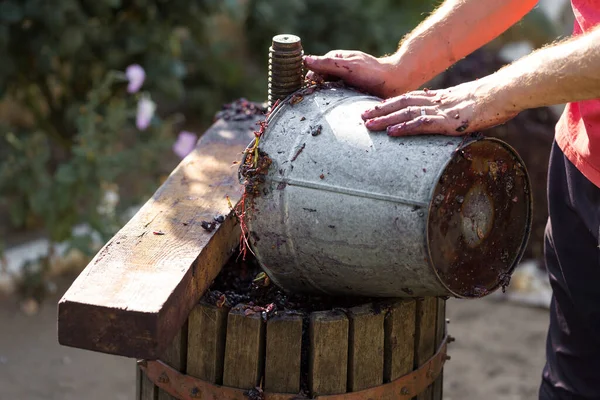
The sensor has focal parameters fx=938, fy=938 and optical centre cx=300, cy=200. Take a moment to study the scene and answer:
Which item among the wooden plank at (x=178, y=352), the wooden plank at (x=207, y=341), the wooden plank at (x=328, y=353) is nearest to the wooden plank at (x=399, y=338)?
the wooden plank at (x=328, y=353)

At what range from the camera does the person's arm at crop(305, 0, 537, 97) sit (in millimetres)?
2777

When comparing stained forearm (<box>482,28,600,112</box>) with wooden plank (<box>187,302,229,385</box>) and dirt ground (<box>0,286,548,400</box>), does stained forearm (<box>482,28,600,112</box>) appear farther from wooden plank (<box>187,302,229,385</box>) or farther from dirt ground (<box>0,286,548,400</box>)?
dirt ground (<box>0,286,548,400</box>)

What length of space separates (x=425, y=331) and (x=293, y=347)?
0.42 metres

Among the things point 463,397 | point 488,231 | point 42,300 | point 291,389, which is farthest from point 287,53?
point 42,300

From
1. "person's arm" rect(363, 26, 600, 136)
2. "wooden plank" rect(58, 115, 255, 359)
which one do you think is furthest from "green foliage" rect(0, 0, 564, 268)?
"person's arm" rect(363, 26, 600, 136)

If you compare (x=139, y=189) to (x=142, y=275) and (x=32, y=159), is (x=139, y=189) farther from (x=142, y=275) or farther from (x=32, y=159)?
(x=142, y=275)

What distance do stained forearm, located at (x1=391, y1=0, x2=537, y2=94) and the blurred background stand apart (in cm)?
188

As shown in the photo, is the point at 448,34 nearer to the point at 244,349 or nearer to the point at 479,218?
the point at 479,218

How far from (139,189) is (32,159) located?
1.82 ft

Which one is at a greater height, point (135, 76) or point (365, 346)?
point (135, 76)

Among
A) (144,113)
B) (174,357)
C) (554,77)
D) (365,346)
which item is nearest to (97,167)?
(144,113)

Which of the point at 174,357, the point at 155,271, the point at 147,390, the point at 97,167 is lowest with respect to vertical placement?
the point at 147,390

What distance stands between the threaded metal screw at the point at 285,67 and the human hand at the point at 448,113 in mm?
300

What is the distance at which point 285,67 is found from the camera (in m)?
2.62
